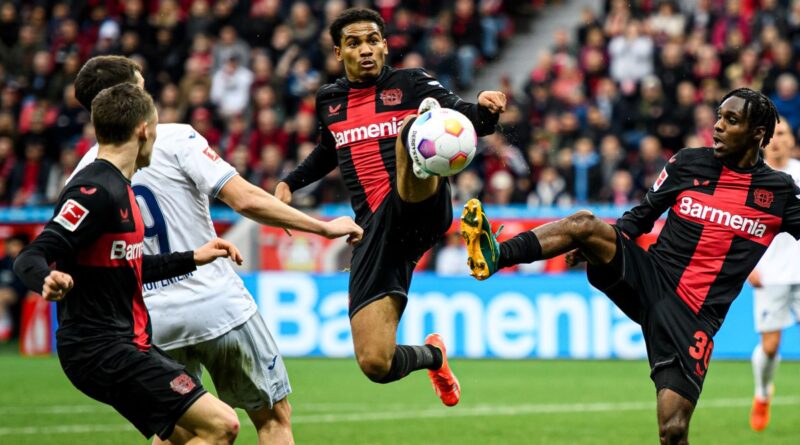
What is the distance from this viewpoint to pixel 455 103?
758cm

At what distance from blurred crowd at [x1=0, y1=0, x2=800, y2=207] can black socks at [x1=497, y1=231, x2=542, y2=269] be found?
342 inches

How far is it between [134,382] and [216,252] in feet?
2.44

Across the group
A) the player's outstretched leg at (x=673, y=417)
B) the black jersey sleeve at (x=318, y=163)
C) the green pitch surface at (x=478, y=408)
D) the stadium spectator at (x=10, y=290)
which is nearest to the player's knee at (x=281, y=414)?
the black jersey sleeve at (x=318, y=163)

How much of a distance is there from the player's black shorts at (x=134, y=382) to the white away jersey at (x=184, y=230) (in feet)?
3.25

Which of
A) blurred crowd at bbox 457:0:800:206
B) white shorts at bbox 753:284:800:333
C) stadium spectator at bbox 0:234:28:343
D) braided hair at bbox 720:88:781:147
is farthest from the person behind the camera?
stadium spectator at bbox 0:234:28:343

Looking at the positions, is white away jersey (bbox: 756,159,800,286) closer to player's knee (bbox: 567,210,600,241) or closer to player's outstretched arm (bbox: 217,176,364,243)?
player's knee (bbox: 567,210,600,241)

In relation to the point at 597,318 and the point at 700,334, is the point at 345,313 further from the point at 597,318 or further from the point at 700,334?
the point at 700,334

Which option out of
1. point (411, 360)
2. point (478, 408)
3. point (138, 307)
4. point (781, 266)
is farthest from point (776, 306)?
point (138, 307)

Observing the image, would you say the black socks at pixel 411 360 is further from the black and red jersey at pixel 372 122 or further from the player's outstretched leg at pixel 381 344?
the black and red jersey at pixel 372 122

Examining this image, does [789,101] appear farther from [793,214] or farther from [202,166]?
[202,166]

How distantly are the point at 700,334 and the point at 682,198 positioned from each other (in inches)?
32.5

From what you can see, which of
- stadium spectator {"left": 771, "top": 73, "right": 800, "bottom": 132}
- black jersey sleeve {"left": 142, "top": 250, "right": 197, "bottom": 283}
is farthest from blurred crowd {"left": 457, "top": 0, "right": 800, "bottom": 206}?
black jersey sleeve {"left": 142, "top": 250, "right": 197, "bottom": 283}

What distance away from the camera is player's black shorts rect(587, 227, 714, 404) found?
697cm

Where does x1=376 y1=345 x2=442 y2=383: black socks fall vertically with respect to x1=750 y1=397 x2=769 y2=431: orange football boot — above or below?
above
